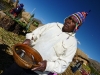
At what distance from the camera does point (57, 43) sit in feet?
11.7

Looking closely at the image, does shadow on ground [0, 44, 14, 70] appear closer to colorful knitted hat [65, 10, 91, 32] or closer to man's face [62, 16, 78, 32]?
man's face [62, 16, 78, 32]

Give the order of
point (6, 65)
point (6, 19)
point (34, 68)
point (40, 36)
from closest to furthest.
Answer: point (34, 68) < point (40, 36) < point (6, 65) < point (6, 19)

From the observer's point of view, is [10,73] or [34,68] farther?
[10,73]

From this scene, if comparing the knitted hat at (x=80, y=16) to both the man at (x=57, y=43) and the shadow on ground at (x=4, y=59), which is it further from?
the shadow on ground at (x=4, y=59)

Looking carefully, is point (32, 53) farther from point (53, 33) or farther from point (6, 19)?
point (6, 19)

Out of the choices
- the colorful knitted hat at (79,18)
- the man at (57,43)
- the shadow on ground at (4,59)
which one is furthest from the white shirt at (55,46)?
the shadow on ground at (4,59)

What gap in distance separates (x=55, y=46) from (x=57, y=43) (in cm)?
7

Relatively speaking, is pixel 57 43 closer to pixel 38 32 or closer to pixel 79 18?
pixel 38 32

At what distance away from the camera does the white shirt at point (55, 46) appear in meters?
3.42

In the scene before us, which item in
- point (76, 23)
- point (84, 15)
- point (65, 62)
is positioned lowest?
point (65, 62)

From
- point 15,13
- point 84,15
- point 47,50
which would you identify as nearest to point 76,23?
point 84,15

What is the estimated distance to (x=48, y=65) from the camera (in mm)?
3369

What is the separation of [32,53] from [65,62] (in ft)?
2.14

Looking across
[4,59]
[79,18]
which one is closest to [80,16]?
[79,18]
